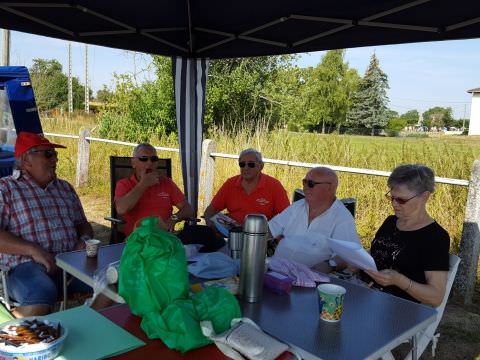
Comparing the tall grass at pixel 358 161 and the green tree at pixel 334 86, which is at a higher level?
the green tree at pixel 334 86

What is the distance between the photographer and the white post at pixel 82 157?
7.31 metres

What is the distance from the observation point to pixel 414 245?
198cm

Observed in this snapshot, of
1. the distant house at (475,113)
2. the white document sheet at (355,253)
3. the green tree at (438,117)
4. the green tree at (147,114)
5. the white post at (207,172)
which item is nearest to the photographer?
the white document sheet at (355,253)

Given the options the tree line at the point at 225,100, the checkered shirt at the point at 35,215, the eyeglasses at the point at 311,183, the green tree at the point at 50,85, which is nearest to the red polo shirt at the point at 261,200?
the eyeglasses at the point at 311,183

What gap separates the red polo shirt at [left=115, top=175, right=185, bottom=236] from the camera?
10.2 feet

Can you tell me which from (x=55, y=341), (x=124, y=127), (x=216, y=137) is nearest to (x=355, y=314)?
(x=55, y=341)

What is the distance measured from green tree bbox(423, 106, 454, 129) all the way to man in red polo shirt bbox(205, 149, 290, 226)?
4794 centimetres

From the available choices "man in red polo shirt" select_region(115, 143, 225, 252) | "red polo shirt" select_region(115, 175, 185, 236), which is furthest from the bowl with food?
"red polo shirt" select_region(115, 175, 185, 236)

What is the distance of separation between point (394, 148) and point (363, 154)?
416mm

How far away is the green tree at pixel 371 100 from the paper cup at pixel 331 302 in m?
39.2

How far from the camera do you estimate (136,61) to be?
1114cm

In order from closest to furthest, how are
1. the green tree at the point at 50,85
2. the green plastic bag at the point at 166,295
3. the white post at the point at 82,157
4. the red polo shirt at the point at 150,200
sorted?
the green plastic bag at the point at 166,295 → the red polo shirt at the point at 150,200 → the white post at the point at 82,157 → the green tree at the point at 50,85

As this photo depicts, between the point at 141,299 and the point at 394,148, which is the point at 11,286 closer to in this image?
the point at 141,299

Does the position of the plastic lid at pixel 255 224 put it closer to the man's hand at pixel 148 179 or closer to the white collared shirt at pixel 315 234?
the white collared shirt at pixel 315 234
